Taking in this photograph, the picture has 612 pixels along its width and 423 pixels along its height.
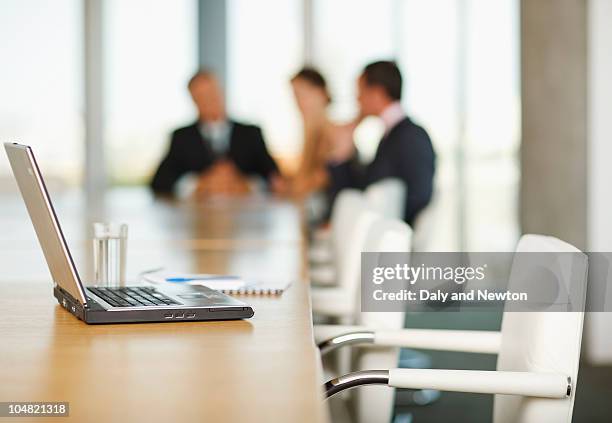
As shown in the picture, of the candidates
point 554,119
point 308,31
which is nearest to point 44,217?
point 554,119

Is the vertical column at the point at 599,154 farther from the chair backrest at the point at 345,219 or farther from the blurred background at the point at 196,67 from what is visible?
the blurred background at the point at 196,67

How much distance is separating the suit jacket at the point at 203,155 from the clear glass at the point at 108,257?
16.0ft

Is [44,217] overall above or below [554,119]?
below

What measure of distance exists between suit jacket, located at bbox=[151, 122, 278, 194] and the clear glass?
487 centimetres

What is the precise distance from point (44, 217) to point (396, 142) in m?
3.37

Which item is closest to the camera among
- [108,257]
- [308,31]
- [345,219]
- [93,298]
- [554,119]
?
[93,298]

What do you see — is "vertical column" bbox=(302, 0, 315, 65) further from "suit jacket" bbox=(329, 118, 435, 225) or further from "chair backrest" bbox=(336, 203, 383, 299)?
"chair backrest" bbox=(336, 203, 383, 299)

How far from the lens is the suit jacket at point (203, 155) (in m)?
6.96

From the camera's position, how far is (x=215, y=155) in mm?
7004

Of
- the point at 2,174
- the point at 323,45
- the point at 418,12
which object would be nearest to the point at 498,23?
the point at 418,12

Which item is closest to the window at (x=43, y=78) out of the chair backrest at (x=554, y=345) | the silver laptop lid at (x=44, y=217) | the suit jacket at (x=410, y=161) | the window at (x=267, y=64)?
the window at (x=267, y=64)

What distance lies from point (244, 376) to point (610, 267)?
893 mm

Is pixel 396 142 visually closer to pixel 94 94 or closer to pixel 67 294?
pixel 67 294

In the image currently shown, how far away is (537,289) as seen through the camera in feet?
6.42
